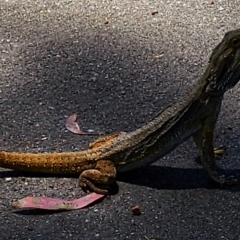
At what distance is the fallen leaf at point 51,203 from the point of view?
14.2 ft

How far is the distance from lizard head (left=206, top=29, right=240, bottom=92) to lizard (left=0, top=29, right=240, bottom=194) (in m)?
0.06

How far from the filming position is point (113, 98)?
18.3 ft

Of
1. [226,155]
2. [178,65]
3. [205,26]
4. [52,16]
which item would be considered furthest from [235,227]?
[52,16]

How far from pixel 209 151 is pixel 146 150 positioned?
358mm

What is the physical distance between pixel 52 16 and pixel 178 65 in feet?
4.44

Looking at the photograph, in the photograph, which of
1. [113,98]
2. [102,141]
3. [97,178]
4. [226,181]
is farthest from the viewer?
[113,98]

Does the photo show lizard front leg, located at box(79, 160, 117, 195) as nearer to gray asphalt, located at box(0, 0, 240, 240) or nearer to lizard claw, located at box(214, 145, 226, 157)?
gray asphalt, located at box(0, 0, 240, 240)

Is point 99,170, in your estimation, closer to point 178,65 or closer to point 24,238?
point 24,238

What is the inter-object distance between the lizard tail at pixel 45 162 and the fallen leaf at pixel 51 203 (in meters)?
0.21

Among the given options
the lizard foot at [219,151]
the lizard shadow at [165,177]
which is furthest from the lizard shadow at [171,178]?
the lizard foot at [219,151]

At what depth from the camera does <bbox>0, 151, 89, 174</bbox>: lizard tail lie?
452 centimetres

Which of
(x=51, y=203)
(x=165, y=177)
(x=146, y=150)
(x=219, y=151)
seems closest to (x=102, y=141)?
(x=146, y=150)

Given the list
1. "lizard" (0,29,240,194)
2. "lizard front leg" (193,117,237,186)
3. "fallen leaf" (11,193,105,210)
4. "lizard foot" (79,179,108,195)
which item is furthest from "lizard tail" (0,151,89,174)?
"lizard front leg" (193,117,237,186)

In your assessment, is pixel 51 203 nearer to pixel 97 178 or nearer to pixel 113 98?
pixel 97 178
